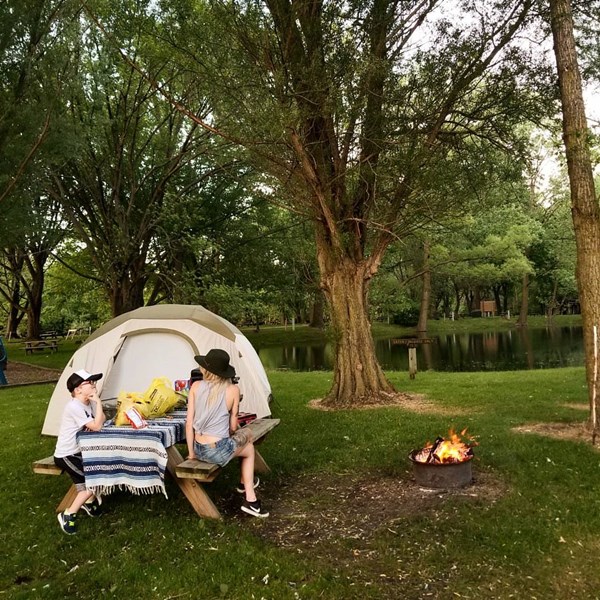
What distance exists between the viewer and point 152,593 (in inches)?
142

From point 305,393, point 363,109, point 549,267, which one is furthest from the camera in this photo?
point 549,267

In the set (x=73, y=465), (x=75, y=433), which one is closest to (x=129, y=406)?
(x=75, y=433)

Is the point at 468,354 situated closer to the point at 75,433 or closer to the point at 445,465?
the point at 445,465

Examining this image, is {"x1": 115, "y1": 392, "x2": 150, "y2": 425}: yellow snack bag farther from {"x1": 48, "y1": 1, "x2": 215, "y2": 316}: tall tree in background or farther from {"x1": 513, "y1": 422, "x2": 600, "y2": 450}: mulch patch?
{"x1": 48, "y1": 1, "x2": 215, "y2": 316}: tall tree in background

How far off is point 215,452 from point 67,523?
54.7 inches

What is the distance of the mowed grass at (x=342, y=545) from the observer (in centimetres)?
361

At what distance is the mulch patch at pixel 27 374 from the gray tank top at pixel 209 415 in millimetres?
11758

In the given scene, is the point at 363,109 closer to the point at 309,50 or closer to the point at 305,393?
the point at 309,50

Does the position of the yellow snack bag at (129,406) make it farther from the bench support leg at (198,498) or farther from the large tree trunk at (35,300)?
the large tree trunk at (35,300)

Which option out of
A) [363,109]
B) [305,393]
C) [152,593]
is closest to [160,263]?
[305,393]

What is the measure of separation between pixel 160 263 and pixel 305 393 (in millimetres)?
10726

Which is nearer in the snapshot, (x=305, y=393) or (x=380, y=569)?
(x=380, y=569)

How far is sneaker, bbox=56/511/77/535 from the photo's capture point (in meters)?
4.57

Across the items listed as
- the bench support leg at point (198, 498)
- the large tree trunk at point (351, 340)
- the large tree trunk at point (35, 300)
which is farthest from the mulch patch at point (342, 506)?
the large tree trunk at point (35, 300)
